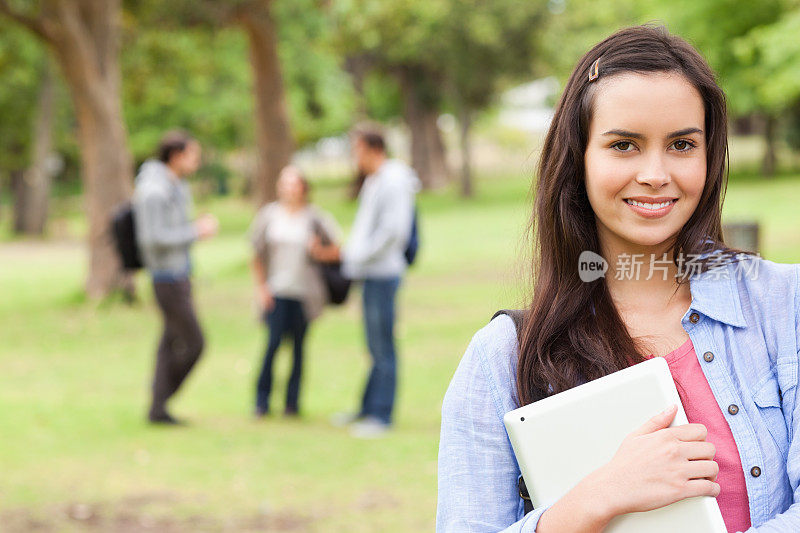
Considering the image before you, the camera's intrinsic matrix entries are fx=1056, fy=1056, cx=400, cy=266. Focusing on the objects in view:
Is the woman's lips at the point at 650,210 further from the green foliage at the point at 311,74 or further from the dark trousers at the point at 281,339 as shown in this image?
the green foliage at the point at 311,74

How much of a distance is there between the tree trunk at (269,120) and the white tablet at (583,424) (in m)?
17.4

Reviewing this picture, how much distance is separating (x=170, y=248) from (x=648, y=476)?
721 centimetres

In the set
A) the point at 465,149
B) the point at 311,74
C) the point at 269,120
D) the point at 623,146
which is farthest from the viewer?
the point at 465,149

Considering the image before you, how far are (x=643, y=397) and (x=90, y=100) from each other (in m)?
15.0

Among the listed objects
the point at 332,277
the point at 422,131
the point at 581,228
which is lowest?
the point at 332,277

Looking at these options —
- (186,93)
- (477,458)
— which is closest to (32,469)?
(477,458)

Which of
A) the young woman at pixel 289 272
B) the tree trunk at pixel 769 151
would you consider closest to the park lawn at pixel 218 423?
the young woman at pixel 289 272

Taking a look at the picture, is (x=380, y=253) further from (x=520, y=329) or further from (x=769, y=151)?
(x=769, y=151)

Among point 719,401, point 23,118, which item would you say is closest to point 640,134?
point 719,401

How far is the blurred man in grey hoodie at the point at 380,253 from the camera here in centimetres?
779

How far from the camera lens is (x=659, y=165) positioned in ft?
5.69

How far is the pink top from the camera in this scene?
1672 millimetres

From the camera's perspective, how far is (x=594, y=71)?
178cm

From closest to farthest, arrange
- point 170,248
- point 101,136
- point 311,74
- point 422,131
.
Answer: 1. point 170,248
2. point 101,136
3. point 311,74
4. point 422,131
